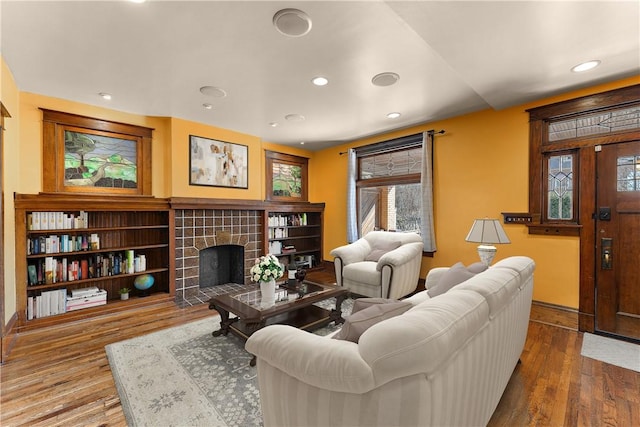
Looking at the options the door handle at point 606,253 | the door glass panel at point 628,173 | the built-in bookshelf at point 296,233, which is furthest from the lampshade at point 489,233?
the built-in bookshelf at point 296,233

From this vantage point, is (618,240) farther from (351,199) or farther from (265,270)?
(265,270)

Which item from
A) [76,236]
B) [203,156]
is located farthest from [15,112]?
[203,156]

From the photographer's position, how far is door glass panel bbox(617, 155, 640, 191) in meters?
2.58

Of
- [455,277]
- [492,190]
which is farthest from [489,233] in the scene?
[455,277]

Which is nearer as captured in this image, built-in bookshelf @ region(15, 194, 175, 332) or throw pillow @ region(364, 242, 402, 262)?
built-in bookshelf @ region(15, 194, 175, 332)

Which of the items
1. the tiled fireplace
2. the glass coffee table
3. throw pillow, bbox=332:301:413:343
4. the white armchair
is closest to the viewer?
throw pillow, bbox=332:301:413:343

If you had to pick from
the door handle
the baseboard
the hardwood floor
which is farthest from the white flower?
the door handle

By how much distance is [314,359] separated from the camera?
96 cm

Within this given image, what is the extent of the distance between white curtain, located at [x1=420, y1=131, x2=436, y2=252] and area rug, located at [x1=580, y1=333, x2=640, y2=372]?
1817 millimetres

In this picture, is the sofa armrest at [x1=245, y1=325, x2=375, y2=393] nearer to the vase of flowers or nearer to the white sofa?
the white sofa

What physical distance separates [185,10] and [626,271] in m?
4.44

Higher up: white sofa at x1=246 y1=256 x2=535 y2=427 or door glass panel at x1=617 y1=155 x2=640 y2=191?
door glass panel at x1=617 y1=155 x2=640 y2=191

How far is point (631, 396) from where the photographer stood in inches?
71.8

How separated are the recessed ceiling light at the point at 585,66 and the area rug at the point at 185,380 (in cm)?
333
